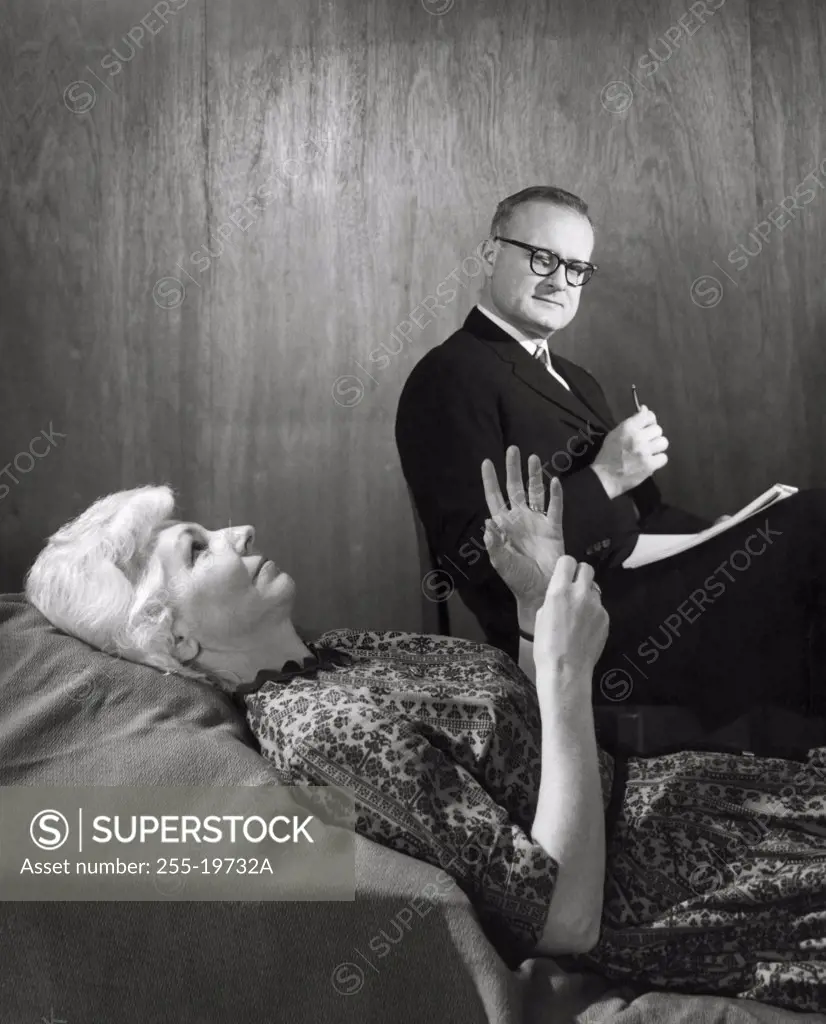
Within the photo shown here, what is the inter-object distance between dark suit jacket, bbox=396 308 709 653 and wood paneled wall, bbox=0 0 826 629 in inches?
3.0

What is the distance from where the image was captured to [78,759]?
134 cm

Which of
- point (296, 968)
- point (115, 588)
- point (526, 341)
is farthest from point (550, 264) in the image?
point (296, 968)

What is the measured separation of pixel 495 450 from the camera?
2.02 meters

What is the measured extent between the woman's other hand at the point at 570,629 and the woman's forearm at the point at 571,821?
35mm

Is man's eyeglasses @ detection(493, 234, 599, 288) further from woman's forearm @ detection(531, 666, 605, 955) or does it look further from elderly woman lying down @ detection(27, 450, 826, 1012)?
woman's forearm @ detection(531, 666, 605, 955)

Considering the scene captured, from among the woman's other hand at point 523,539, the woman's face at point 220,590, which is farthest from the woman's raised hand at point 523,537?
the woman's face at point 220,590

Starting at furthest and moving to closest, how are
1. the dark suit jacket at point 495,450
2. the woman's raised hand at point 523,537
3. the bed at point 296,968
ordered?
the dark suit jacket at point 495,450, the woman's raised hand at point 523,537, the bed at point 296,968

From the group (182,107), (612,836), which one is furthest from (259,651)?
(182,107)

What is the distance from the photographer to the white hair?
1.47 metres

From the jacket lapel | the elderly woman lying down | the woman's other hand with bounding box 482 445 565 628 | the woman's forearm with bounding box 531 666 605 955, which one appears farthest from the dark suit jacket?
the woman's forearm with bounding box 531 666 605 955

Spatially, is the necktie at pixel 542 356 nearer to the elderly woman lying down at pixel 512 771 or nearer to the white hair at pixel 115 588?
the elderly woman lying down at pixel 512 771

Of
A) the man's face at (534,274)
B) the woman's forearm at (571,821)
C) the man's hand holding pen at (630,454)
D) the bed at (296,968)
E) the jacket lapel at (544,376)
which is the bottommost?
the bed at (296,968)

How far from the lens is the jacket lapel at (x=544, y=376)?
2.07 metres

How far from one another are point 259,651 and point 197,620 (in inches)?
4.1
